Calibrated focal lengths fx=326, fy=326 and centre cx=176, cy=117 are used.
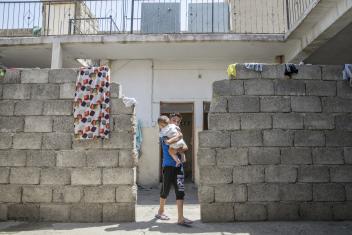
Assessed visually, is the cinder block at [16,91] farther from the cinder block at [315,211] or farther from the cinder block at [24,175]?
the cinder block at [315,211]

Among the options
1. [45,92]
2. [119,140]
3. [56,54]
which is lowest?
[119,140]

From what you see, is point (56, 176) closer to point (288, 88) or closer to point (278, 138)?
point (278, 138)

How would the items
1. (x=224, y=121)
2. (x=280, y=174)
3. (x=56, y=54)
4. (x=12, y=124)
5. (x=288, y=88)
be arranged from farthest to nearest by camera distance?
1. (x=56, y=54)
2. (x=12, y=124)
3. (x=288, y=88)
4. (x=224, y=121)
5. (x=280, y=174)

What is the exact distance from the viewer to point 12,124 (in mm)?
5500

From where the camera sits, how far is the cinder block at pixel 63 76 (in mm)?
5516

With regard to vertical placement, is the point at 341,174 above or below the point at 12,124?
below

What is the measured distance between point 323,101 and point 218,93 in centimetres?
174

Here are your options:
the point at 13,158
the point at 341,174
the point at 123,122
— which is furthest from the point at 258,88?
the point at 13,158

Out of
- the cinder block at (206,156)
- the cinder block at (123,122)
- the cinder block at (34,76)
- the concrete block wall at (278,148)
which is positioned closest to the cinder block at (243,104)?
the concrete block wall at (278,148)

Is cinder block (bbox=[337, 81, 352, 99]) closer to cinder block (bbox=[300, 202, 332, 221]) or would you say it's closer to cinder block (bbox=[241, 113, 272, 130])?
cinder block (bbox=[241, 113, 272, 130])

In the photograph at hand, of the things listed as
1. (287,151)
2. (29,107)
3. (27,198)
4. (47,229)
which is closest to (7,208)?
(27,198)

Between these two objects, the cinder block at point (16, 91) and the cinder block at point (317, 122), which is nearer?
the cinder block at point (317, 122)

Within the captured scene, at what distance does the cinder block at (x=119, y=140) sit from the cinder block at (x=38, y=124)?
0.99 m

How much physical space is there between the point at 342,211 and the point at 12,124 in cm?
558
